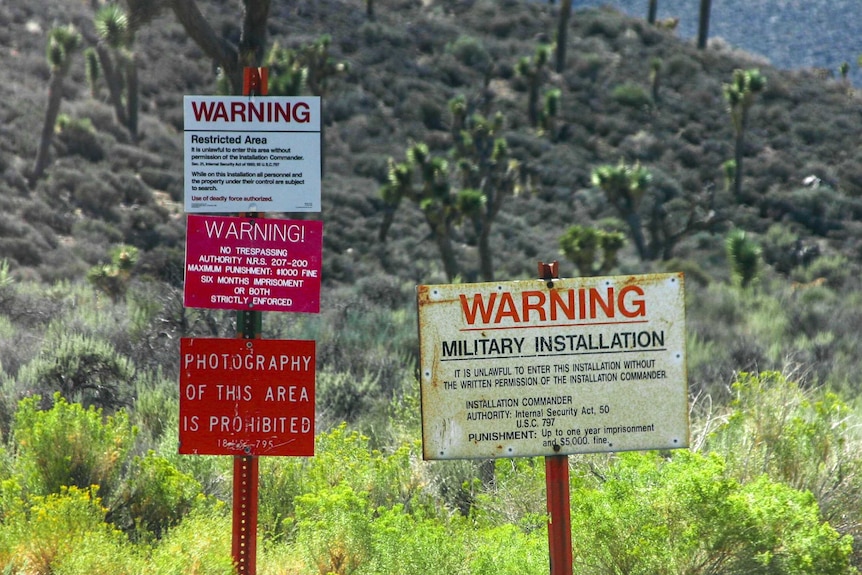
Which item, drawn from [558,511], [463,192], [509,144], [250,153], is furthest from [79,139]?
[558,511]

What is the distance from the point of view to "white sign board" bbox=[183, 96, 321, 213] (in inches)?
216

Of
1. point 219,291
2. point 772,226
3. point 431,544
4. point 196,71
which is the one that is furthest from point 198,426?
point 196,71

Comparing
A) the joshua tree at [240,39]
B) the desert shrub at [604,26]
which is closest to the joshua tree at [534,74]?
the desert shrub at [604,26]

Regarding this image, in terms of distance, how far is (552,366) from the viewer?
4.88 meters

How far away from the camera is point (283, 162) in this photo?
5.51 metres

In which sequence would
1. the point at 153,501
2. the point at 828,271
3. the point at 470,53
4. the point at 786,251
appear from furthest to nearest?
the point at 470,53 < the point at 786,251 < the point at 828,271 < the point at 153,501

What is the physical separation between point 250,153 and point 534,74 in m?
40.7

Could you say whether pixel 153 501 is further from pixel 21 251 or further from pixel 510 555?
pixel 21 251

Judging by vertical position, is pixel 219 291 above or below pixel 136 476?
above

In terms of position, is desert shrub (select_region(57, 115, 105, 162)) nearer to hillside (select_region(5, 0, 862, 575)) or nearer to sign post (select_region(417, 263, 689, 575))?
hillside (select_region(5, 0, 862, 575))

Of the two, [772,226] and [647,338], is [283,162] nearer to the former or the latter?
[647,338]

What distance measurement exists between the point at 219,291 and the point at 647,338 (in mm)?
2077

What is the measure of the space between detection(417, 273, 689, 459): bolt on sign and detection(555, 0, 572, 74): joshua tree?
154 ft

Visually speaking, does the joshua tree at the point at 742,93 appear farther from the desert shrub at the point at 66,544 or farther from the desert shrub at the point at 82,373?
the desert shrub at the point at 66,544
